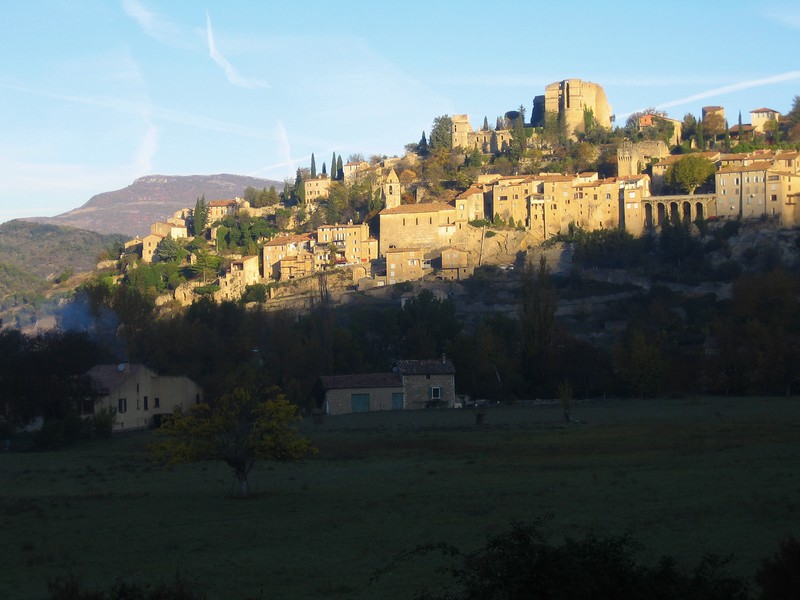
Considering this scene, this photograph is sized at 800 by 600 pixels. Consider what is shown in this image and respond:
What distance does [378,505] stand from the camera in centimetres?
1823

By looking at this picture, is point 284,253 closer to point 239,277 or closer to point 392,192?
point 239,277

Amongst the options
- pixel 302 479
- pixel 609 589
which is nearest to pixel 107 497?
pixel 302 479

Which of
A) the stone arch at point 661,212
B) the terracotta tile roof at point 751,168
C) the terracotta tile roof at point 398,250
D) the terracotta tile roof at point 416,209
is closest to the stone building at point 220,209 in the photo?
the terracotta tile roof at point 416,209

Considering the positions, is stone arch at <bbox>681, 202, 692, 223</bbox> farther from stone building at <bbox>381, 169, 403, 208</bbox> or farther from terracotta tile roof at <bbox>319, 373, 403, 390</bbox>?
terracotta tile roof at <bbox>319, 373, 403, 390</bbox>

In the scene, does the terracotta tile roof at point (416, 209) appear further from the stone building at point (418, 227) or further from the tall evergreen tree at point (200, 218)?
the tall evergreen tree at point (200, 218)

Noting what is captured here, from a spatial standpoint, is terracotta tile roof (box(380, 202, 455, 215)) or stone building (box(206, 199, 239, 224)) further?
stone building (box(206, 199, 239, 224))

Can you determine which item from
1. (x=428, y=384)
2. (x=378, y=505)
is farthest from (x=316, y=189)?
(x=378, y=505)

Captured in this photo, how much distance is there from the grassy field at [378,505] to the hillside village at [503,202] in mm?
53499

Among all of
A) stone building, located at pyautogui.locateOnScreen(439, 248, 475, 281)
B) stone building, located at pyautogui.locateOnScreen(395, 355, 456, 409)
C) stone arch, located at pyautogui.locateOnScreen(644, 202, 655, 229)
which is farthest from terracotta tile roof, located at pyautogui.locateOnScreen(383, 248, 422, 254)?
stone building, located at pyautogui.locateOnScreen(395, 355, 456, 409)

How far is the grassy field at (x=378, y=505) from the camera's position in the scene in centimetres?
1371

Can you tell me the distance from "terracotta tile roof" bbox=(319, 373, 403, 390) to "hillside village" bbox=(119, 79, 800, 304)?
36722 millimetres

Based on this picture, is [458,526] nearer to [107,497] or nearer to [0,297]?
[107,497]

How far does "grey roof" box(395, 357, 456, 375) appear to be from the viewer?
44.9m

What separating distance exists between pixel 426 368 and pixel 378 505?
27.1 metres
